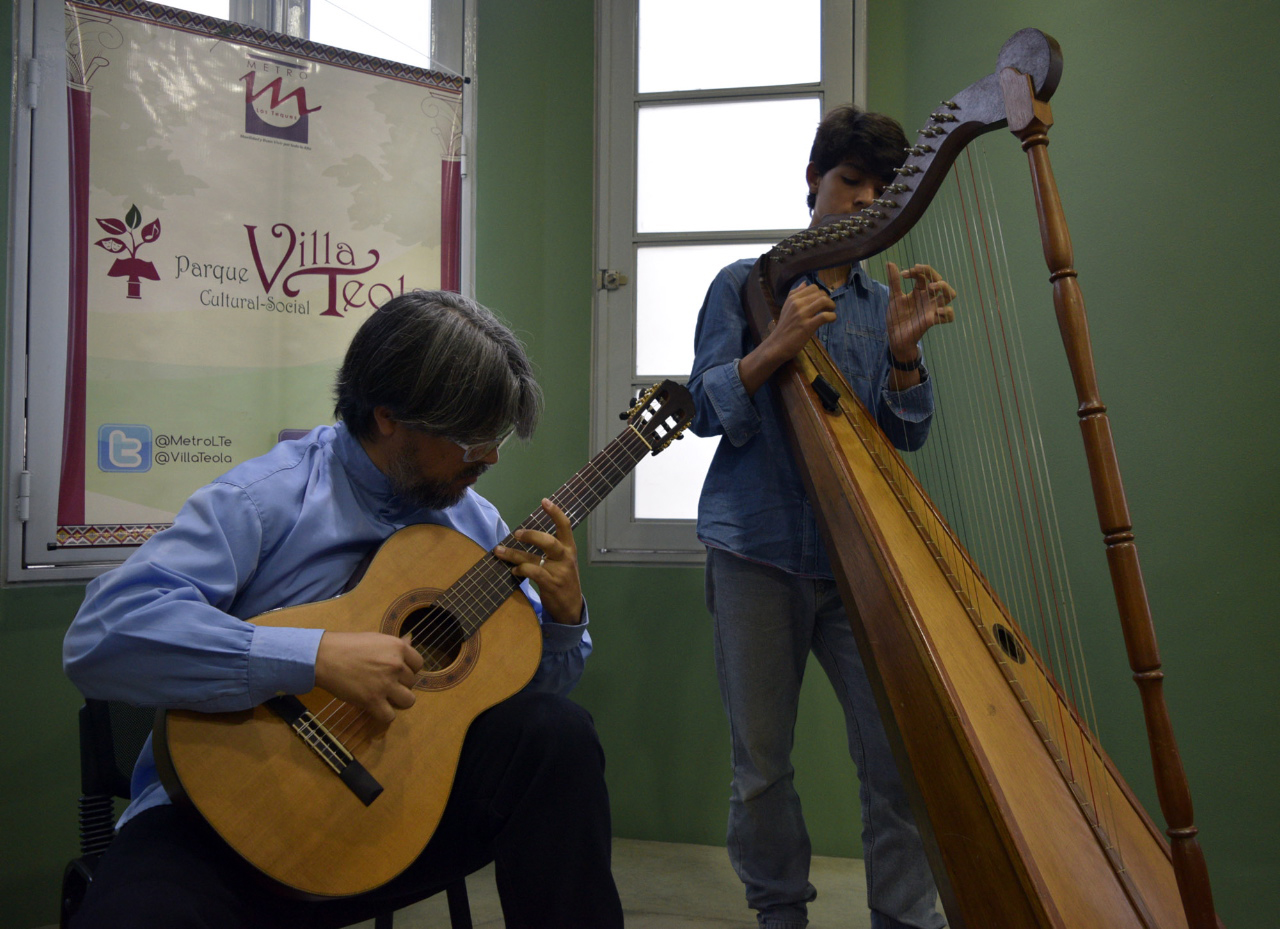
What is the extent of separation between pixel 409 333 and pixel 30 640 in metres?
1.39

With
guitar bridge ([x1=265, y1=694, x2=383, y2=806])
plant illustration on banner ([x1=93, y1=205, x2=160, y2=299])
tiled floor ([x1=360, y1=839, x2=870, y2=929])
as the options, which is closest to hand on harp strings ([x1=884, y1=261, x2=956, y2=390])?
guitar bridge ([x1=265, y1=694, x2=383, y2=806])

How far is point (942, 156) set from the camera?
122 centimetres

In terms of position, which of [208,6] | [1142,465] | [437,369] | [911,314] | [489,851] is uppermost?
[208,6]

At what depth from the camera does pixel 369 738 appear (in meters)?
1.05

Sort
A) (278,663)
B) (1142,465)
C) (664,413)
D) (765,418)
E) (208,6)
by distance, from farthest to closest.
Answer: (208,6) < (1142,465) < (765,418) < (664,413) < (278,663)

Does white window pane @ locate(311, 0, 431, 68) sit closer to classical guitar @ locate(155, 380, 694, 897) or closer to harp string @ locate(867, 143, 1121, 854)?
harp string @ locate(867, 143, 1121, 854)

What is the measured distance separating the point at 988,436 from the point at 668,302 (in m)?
0.95

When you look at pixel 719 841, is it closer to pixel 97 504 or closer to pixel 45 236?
pixel 97 504

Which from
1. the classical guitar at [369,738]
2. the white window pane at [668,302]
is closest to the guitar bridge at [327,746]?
the classical guitar at [369,738]

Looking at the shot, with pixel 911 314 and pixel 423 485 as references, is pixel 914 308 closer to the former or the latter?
pixel 911 314

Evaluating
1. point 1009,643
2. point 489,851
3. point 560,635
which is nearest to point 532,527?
point 560,635

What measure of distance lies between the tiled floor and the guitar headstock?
1.19 metres

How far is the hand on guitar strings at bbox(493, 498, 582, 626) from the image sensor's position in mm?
1206

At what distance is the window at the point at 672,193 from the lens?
251 cm
